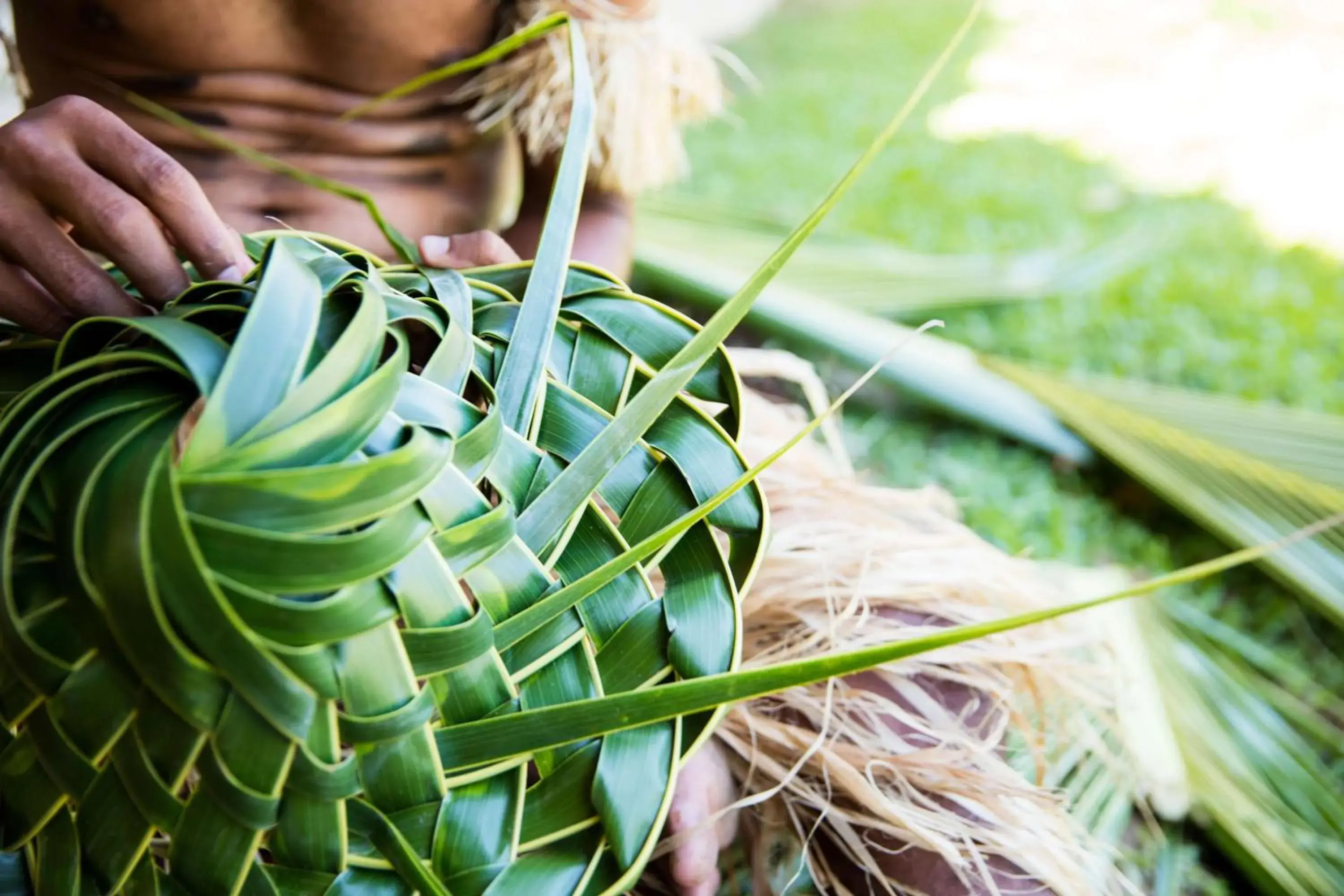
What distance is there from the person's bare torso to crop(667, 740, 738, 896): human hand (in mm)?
440

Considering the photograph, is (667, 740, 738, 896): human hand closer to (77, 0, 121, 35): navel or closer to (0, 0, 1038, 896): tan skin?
(0, 0, 1038, 896): tan skin

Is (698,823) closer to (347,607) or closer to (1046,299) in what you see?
(347,607)

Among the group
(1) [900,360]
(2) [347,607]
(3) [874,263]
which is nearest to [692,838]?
(2) [347,607]

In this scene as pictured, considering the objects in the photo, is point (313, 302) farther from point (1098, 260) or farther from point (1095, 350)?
point (1098, 260)

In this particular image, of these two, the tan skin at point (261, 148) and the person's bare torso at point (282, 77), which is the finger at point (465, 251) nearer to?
the tan skin at point (261, 148)

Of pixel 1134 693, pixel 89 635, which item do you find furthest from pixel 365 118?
pixel 1134 693

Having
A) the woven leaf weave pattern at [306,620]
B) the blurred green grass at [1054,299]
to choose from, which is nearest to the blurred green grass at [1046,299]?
the blurred green grass at [1054,299]

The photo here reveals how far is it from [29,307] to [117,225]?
60 millimetres

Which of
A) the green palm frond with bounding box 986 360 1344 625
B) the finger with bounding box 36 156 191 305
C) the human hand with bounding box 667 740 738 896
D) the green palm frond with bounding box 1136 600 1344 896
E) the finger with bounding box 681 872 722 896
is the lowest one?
the green palm frond with bounding box 1136 600 1344 896

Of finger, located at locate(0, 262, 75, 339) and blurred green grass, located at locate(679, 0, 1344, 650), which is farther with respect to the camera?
blurred green grass, located at locate(679, 0, 1344, 650)

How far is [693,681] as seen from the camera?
36 cm

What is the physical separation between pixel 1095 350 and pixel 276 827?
1.47 m

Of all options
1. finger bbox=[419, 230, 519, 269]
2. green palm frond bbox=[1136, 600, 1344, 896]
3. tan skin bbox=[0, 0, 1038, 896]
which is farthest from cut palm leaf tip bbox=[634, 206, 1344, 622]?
finger bbox=[419, 230, 519, 269]

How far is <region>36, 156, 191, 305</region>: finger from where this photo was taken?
1.42ft
